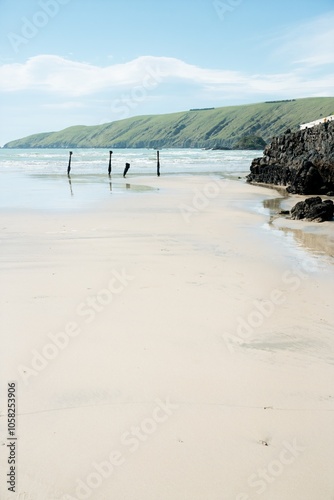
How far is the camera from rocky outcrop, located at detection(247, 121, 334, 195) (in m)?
25.3

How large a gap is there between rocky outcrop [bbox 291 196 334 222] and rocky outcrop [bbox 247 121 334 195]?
926 centimetres

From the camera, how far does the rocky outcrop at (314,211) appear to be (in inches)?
611

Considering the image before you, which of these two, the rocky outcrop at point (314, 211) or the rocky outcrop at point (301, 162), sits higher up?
the rocky outcrop at point (301, 162)

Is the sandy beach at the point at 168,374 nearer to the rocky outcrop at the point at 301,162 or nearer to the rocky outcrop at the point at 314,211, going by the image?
the rocky outcrop at the point at 314,211

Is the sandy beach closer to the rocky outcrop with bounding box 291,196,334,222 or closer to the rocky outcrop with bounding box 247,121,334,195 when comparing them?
the rocky outcrop with bounding box 291,196,334,222

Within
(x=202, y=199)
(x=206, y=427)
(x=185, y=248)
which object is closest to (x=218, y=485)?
(x=206, y=427)

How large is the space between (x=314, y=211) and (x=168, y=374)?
1232 centimetres

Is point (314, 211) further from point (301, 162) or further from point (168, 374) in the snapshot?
point (301, 162)

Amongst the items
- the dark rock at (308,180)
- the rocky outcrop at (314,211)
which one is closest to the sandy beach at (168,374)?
the rocky outcrop at (314,211)

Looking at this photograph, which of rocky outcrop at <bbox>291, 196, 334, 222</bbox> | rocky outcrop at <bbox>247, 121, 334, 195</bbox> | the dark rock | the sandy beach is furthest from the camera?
rocky outcrop at <bbox>247, 121, 334, 195</bbox>

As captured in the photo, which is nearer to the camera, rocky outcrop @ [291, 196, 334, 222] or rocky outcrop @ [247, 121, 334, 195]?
rocky outcrop @ [291, 196, 334, 222]

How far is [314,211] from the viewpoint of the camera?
616 inches

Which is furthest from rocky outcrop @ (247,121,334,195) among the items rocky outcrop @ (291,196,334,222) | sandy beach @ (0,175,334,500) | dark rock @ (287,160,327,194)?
sandy beach @ (0,175,334,500)

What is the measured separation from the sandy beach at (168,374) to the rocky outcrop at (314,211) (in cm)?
587
